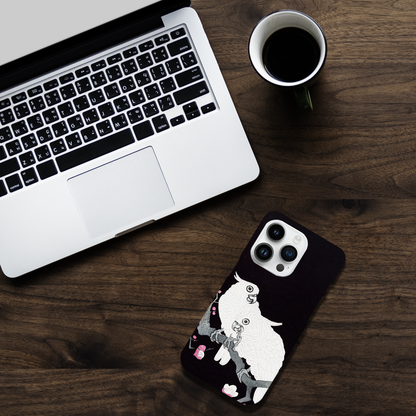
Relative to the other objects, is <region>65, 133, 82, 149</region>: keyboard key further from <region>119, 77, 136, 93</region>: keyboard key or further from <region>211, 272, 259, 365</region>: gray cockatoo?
<region>211, 272, 259, 365</region>: gray cockatoo

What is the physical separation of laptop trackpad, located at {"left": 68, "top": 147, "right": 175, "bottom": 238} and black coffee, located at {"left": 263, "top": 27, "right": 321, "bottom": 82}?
0.23 m

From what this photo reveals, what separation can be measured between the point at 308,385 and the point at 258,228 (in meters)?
0.27

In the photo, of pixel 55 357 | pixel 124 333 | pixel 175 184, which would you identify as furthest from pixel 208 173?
pixel 55 357

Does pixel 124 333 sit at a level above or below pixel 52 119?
below

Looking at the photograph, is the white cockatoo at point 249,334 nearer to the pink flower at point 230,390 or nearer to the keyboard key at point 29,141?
the pink flower at point 230,390

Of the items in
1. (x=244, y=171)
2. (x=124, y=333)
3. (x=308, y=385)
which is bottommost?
(x=308, y=385)

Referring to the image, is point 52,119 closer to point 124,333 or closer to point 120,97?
point 120,97

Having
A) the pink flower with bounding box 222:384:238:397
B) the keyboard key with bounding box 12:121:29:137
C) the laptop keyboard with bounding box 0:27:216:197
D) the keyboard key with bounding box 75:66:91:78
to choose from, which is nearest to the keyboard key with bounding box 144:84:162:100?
the laptop keyboard with bounding box 0:27:216:197

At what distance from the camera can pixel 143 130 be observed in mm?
652

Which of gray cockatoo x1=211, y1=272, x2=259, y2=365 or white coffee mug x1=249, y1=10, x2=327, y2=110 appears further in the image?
gray cockatoo x1=211, y1=272, x2=259, y2=365

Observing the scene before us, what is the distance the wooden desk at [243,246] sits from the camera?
2.18 ft

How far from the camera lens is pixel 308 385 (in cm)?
67

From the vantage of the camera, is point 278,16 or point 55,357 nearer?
point 278,16

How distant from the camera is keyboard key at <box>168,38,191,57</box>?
65cm
